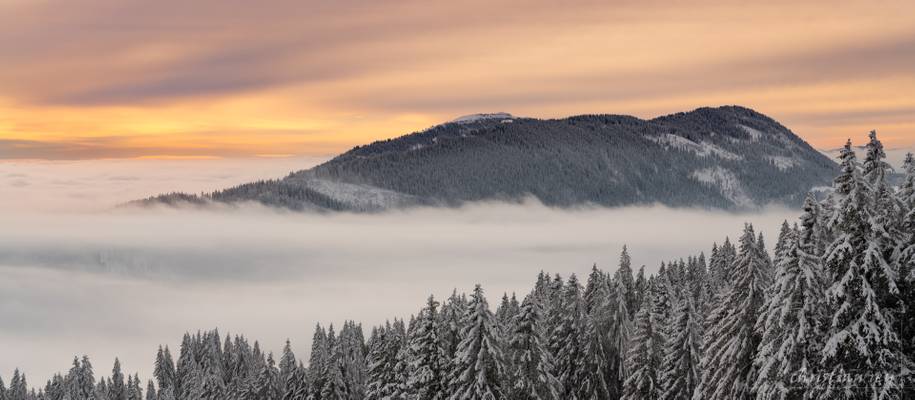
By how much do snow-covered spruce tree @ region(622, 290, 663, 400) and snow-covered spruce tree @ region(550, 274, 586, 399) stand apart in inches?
246

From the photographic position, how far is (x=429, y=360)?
4300 centimetres

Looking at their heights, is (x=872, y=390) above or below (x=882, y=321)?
below

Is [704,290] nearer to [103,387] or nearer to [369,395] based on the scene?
[369,395]

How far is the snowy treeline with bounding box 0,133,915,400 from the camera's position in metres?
22.6

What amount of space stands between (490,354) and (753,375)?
1272 cm

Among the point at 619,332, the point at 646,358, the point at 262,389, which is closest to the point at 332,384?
the point at 619,332

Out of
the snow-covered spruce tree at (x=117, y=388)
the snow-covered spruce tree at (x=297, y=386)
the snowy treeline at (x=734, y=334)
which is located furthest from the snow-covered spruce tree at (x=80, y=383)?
the snowy treeline at (x=734, y=334)

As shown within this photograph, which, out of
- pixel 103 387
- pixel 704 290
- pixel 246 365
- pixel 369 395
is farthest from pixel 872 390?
pixel 103 387

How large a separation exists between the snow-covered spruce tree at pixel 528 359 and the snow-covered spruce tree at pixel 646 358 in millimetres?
5056

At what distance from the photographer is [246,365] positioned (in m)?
149

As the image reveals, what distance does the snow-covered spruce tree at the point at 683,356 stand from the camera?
131ft

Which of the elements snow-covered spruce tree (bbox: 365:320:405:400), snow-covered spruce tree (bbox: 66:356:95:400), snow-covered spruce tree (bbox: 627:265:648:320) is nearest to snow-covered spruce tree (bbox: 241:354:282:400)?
snow-covered spruce tree (bbox: 365:320:405:400)

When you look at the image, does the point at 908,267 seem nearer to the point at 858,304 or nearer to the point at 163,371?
the point at 858,304

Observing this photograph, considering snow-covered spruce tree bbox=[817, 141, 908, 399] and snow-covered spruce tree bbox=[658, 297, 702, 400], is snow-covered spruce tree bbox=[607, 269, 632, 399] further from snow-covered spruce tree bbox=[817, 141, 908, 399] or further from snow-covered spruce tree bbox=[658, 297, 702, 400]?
snow-covered spruce tree bbox=[817, 141, 908, 399]
